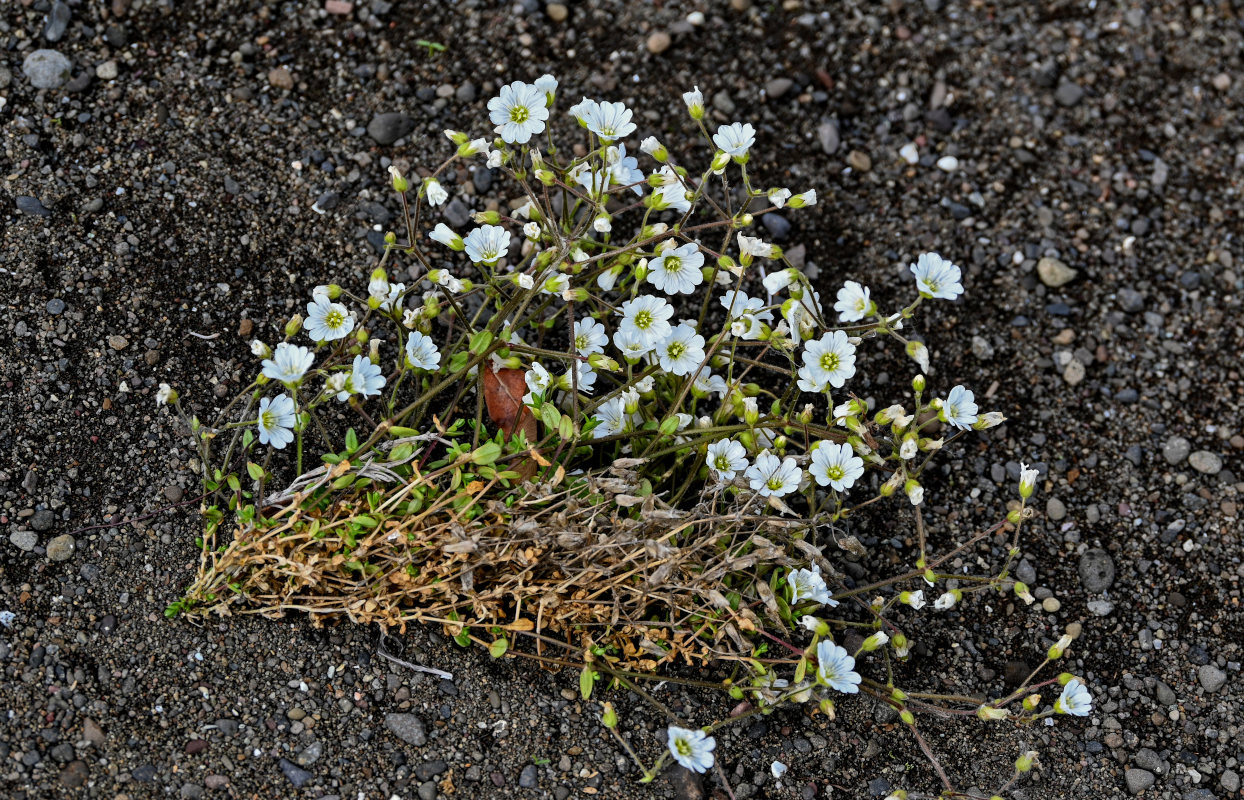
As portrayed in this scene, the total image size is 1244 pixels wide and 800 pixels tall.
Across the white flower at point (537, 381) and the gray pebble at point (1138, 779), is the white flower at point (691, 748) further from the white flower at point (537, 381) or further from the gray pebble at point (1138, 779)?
the gray pebble at point (1138, 779)

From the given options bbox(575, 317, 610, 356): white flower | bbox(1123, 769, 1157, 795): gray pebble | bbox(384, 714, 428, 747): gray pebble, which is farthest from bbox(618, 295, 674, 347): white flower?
bbox(1123, 769, 1157, 795): gray pebble

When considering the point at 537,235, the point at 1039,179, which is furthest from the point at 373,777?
the point at 1039,179

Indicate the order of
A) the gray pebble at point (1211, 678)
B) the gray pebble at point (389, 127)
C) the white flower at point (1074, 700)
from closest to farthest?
the white flower at point (1074, 700)
the gray pebble at point (1211, 678)
the gray pebble at point (389, 127)

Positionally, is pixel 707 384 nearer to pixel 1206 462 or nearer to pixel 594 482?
pixel 594 482

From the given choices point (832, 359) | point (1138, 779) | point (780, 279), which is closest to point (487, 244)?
point (780, 279)

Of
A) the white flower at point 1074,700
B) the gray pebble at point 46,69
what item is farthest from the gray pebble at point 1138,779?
the gray pebble at point 46,69

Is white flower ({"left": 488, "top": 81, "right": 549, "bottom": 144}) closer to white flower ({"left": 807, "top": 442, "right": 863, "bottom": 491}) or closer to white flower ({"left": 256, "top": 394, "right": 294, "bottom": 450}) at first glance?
white flower ({"left": 256, "top": 394, "right": 294, "bottom": 450})
